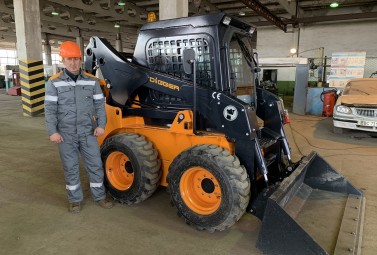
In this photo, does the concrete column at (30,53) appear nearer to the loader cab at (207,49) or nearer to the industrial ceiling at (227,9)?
the industrial ceiling at (227,9)

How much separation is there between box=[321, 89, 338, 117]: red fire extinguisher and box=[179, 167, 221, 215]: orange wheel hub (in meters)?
8.70

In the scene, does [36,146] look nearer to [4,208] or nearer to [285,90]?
[4,208]

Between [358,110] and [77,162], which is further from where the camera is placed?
[358,110]

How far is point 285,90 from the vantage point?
18547 mm

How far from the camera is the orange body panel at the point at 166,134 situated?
302cm

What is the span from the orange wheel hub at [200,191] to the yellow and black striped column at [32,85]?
900 centimetres

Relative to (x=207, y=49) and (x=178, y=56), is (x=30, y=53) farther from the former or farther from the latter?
(x=207, y=49)

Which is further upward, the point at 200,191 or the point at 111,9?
the point at 111,9

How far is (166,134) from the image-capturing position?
3.31 m

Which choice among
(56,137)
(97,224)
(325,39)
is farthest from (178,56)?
(325,39)

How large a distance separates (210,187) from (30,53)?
9.31 metres

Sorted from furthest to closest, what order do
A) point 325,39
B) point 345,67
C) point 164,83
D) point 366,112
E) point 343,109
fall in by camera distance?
point 325,39
point 345,67
point 343,109
point 366,112
point 164,83

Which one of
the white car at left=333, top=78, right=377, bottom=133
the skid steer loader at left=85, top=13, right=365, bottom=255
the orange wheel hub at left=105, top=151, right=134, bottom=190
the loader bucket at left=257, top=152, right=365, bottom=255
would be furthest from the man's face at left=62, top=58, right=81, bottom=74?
the white car at left=333, top=78, right=377, bottom=133

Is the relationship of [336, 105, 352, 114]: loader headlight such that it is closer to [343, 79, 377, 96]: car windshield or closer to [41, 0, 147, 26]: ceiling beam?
[343, 79, 377, 96]: car windshield
